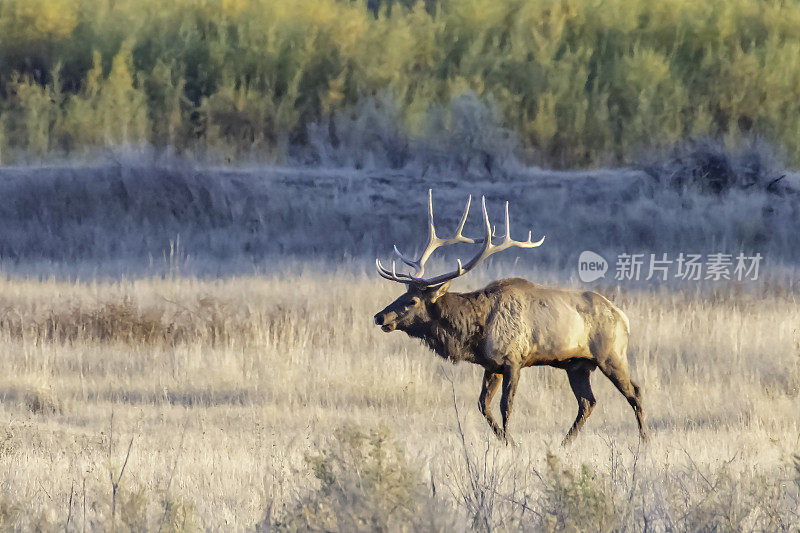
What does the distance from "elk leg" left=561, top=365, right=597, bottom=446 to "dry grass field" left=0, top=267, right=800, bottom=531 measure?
0.18m

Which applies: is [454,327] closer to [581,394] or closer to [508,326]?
[508,326]

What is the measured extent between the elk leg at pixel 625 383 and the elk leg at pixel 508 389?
681mm

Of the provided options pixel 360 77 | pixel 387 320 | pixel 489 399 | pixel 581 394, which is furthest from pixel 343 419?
pixel 360 77

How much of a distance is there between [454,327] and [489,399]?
64 cm

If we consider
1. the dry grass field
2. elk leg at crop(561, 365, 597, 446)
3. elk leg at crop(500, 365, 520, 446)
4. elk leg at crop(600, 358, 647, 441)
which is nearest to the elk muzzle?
the dry grass field

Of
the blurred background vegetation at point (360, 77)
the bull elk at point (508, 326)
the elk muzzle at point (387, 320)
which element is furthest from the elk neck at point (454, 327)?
the blurred background vegetation at point (360, 77)

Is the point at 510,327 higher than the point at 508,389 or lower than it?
higher

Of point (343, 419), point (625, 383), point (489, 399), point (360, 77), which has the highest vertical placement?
point (360, 77)

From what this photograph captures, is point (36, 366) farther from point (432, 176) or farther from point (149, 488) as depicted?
point (432, 176)

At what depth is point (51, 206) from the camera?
85.3 feet

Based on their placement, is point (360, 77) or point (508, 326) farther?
point (360, 77)

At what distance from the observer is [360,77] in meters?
33.3

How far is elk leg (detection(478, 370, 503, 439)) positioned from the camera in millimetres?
9117

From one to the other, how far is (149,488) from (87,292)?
987 cm
